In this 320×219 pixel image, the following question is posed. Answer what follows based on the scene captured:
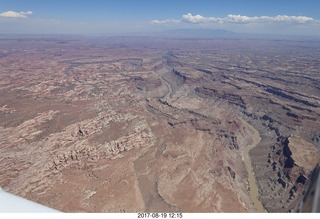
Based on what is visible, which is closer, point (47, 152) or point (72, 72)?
Result: point (47, 152)

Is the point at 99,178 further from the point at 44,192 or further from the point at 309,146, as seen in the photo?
the point at 309,146

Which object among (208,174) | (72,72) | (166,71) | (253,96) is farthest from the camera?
(166,71)

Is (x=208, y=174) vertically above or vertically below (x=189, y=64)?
above

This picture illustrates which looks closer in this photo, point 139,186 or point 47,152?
point 139,186

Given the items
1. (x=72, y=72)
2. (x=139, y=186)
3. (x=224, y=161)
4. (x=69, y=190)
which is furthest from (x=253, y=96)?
(x=72, y=72)

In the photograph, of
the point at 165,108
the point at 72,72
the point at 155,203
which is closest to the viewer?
the point at 155,203

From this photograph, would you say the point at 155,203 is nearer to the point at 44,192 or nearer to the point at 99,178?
the point at 99,178

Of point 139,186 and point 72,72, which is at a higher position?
point 139,186

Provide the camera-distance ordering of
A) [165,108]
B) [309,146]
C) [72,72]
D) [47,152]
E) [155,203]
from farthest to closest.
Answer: [72,72] → [165,108] → [309,146] → [47,152] → [155,203]

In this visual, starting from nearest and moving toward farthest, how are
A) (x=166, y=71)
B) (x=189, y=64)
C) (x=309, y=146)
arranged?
1. (x=309, y=146)
2. (x=166, y=71)
3. (x=189, y=64)

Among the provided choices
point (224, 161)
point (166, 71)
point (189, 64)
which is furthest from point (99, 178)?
point (189, 64)
